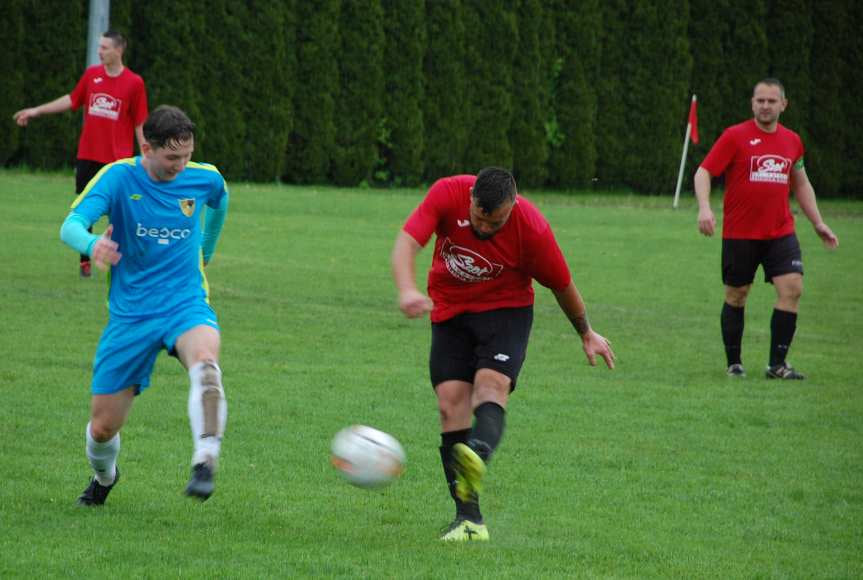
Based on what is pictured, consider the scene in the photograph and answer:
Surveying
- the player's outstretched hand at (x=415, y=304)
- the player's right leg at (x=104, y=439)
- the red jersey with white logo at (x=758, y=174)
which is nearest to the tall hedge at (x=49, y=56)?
the red jersey with white logo at (x=758, y=174)

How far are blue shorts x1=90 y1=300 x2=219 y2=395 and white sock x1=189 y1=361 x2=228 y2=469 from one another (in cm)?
36

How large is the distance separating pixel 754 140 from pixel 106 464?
22.9 feet

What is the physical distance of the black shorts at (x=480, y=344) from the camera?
20.8ft

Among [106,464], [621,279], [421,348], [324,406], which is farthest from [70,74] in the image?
[106,464]

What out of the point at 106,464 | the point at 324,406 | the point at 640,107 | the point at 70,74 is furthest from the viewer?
the point at 640,107

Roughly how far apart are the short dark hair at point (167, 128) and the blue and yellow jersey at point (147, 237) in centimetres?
23

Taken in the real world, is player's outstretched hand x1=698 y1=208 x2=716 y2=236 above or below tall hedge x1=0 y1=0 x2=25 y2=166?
above

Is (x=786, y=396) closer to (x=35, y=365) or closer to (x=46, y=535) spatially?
(x=35, y=365)

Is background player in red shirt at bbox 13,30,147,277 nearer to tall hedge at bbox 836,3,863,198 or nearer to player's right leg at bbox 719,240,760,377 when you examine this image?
player's right leg at bbox 719,240,760,377

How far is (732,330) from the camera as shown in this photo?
11.6 meters

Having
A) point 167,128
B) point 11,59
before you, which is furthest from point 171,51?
point 167,128

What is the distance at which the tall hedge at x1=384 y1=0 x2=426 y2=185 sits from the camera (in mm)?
29922

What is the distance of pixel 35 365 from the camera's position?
1016 centimetres

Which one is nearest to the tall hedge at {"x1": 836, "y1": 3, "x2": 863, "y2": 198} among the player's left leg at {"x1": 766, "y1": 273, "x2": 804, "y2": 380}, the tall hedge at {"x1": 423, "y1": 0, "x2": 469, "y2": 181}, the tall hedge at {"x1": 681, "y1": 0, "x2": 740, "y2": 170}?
the tall hedge at {"x1": 681, "y1": 0, "x2": 740, "y2": 170}
